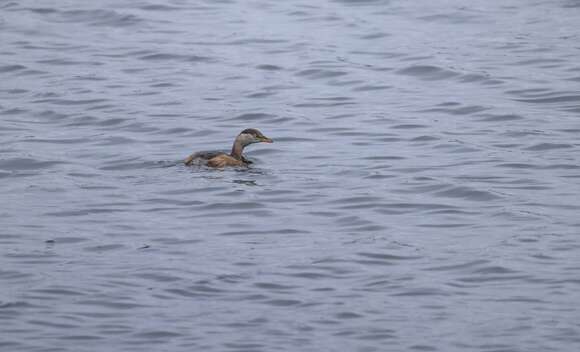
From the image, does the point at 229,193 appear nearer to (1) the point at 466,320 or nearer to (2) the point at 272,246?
(2) the point at 272,246

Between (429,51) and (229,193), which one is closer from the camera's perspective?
(229,193)

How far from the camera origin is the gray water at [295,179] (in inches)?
420

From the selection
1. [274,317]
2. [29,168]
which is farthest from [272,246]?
[29,168]

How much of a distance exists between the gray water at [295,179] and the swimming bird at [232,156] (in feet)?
0.51

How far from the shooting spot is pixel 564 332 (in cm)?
1031

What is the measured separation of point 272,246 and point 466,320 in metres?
A: 2.75

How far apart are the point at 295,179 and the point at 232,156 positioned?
37.1 inches

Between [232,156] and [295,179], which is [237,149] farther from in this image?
[295,179]

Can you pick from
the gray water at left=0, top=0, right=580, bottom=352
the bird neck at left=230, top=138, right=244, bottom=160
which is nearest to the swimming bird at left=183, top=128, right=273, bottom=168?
the bird neck at left=230, top=138, right=244, bottom=160

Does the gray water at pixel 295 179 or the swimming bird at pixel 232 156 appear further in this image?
the swimming bird at pixel 232 156

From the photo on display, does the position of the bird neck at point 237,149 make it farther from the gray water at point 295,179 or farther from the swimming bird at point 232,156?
the gray water at point 295,179

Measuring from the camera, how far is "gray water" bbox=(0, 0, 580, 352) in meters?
10.7

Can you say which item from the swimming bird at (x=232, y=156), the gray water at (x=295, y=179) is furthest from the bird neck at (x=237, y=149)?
the gray water at (x=295, y=179)

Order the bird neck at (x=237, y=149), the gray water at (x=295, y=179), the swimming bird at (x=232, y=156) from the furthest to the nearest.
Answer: the bird neck at (x=237, y=149), the swimming bird at (x=232, y=156), the gray water at (x=295, y=179)
